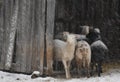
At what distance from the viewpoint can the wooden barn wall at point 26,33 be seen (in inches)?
488

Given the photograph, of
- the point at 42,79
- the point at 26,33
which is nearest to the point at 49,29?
the point at 26,33

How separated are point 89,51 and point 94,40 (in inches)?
28.7

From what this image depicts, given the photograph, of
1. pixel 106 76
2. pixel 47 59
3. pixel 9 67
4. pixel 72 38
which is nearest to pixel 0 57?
pixel 9 67

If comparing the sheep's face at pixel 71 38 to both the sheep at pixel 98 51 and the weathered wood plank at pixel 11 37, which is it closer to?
the sheep at pixel 98 51

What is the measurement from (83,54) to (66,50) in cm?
53

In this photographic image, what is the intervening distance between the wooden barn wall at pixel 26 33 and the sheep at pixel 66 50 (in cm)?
27

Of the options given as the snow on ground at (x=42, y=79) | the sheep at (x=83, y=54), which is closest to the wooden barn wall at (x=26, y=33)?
the snow on ground at (x=42, y=79)

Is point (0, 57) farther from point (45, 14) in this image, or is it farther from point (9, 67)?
point (45, 14)

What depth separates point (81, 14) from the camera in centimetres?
1573

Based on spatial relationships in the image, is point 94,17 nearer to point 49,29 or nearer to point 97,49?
point 97,49

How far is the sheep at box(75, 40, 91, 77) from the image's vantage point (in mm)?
12438

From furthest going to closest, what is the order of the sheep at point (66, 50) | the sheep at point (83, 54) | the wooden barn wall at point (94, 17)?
the wooden barn wall at point (94, 17)
the sheep at point (83, 54)
the sheep at point (66, 50)

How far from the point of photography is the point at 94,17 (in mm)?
15945

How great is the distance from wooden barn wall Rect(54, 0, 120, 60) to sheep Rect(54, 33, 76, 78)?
269 centimetres
